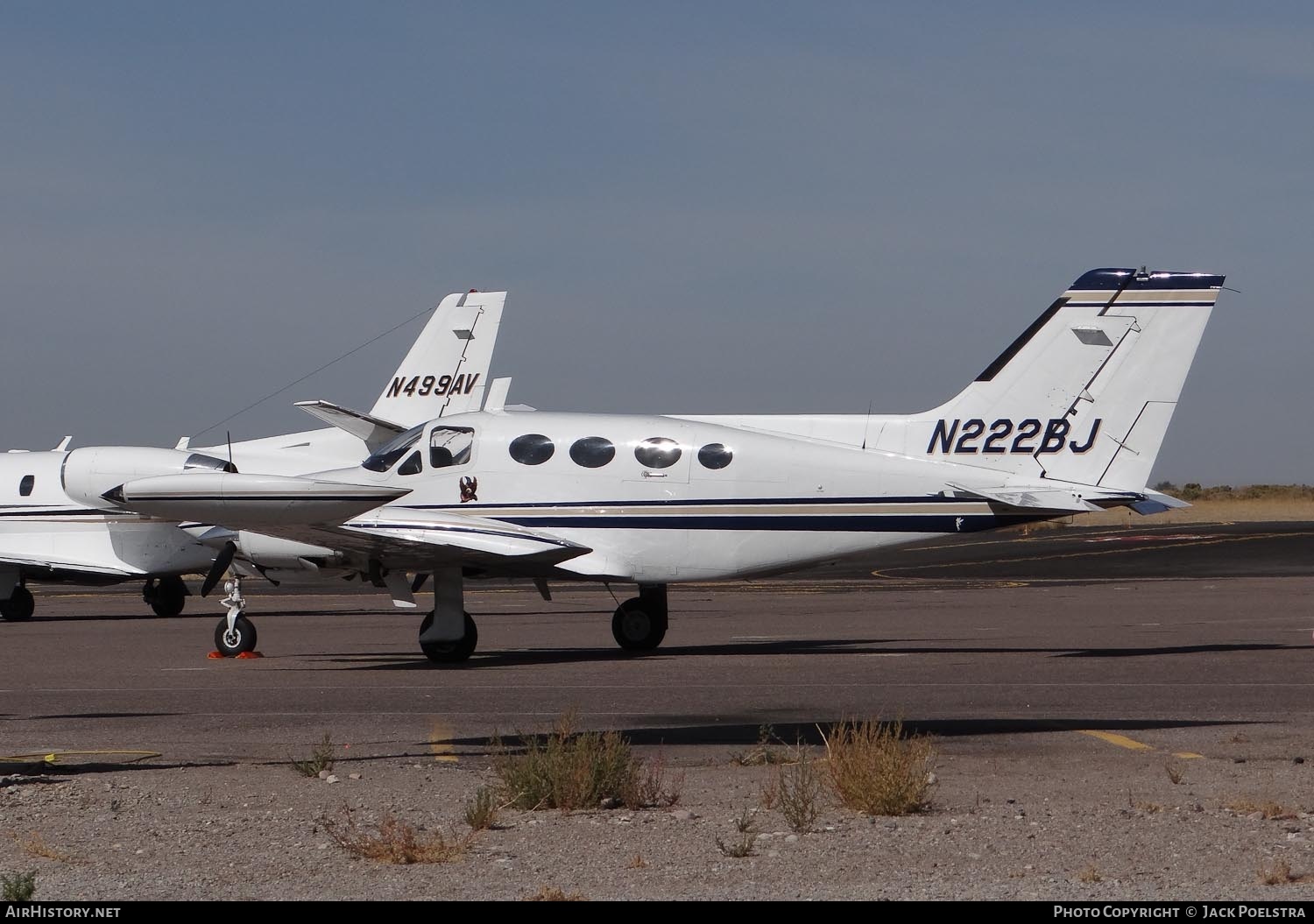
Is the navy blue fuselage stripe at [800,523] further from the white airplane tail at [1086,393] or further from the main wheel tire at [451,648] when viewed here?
the main wheel tire at [451,648]

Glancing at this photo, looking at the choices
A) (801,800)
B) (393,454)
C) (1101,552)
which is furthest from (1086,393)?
(1101,552)

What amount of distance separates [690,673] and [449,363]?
18348mm

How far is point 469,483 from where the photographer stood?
20.1 meters

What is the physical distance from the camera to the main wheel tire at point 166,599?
99.6ft

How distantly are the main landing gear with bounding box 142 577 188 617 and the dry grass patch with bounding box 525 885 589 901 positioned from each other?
81.7ft

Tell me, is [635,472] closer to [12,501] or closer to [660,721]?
[660,721]

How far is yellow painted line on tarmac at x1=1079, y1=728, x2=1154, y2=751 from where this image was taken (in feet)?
36.9

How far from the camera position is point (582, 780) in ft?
29.3

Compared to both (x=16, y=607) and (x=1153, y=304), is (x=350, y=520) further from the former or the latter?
(x=16, y=607)

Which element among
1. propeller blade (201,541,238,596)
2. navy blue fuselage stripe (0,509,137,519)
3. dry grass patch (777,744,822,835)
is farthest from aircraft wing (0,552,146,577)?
dry grass patch (777,744,822,835)

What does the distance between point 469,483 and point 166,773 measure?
33.1ft

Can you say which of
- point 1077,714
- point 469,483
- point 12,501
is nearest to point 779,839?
point 1077,714

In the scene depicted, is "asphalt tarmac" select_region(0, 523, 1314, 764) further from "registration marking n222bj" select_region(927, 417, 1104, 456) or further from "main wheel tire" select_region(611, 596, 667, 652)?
"registration marking n222bj" select_region(927, 417, 1104, 456)
